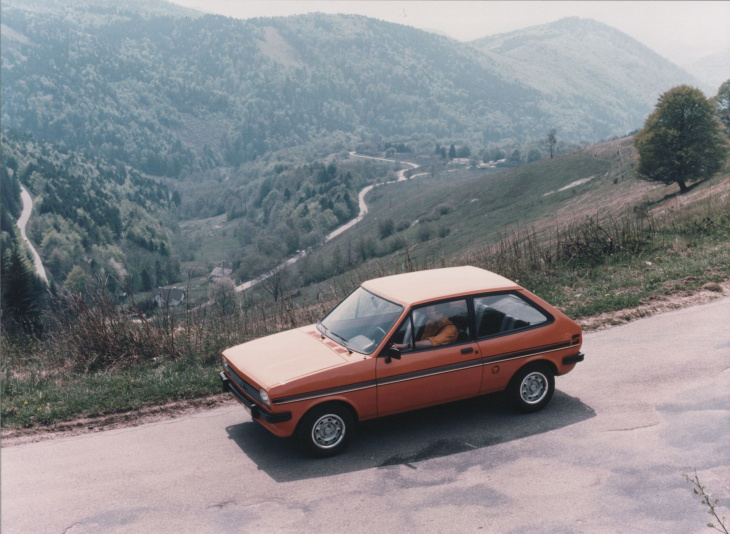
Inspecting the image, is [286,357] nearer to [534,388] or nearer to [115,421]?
[115,421]

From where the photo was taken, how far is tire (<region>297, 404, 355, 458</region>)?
6102mm

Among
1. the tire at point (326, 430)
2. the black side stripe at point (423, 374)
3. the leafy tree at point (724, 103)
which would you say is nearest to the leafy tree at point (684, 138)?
the leafy tree at point (724, 103)

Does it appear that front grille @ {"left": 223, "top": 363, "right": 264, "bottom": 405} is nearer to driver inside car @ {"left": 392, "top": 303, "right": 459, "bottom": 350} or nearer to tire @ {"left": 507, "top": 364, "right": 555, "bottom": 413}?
driver inside car @ {"left": 392, "top": 303, "right": 459, "bottom": 350}

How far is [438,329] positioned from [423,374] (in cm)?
54

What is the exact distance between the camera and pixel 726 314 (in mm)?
10109

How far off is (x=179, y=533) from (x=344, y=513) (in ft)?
4.46

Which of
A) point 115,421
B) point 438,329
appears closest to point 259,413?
point 438,329

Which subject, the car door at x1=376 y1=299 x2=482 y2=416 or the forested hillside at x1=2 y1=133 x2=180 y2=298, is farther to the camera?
the forested hillside at x1=2 y1=133 x2=180 y2=298

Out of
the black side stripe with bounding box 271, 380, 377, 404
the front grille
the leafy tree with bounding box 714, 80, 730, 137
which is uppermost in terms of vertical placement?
the leafy tree with bounding box 714, 80, 730, 137

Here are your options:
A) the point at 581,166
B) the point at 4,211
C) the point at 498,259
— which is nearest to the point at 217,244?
the point at 4,211

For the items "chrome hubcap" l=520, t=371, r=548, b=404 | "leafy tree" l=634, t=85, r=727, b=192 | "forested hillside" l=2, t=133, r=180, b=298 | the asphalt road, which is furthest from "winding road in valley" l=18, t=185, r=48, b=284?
"chrome hubcap" l=520, t=371, r=548, b=404

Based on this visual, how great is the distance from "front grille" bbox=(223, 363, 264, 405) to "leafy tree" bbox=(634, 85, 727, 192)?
1943 inches

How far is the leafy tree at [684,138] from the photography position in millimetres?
47844

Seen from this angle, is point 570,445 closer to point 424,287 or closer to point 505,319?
point 505,319
